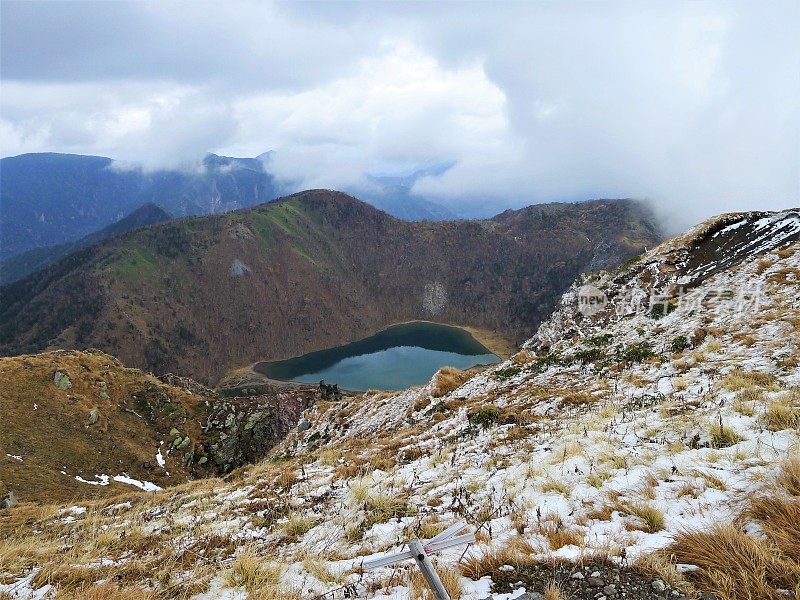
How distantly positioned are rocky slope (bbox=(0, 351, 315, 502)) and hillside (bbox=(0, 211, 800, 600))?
131 ft

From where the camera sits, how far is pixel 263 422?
81000 mm

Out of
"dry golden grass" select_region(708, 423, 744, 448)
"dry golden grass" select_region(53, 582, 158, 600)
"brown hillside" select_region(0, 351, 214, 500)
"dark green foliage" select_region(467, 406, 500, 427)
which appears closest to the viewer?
"dry golden grass" select_region(53, 582, 158, 600)

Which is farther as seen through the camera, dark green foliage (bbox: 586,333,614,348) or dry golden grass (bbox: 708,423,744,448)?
dark green foliage (bbox: 586,333,614,348)

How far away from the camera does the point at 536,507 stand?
654 centimetres

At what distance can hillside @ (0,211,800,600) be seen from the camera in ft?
15.0

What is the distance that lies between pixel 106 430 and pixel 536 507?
70402mm

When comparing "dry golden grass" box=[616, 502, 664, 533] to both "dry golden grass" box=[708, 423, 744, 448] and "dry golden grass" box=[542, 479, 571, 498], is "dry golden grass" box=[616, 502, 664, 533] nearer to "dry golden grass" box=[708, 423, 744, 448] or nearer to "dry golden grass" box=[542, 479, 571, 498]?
"dry golden grass" box=[542, 479, 571, 498]

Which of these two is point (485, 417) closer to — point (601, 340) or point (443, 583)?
point (443, 583)

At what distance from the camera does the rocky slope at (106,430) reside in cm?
4580

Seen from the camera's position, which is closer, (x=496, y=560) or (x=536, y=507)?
(x=496, y=560)

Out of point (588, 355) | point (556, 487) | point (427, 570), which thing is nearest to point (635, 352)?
point (588, 355)

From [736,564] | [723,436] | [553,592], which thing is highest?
[736,564]

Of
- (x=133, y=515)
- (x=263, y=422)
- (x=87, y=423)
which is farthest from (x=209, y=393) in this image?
(x=133, y=515)

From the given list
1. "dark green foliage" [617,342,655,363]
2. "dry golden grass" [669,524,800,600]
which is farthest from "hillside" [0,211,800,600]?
"dark green foliage" [617,342,655,363]
